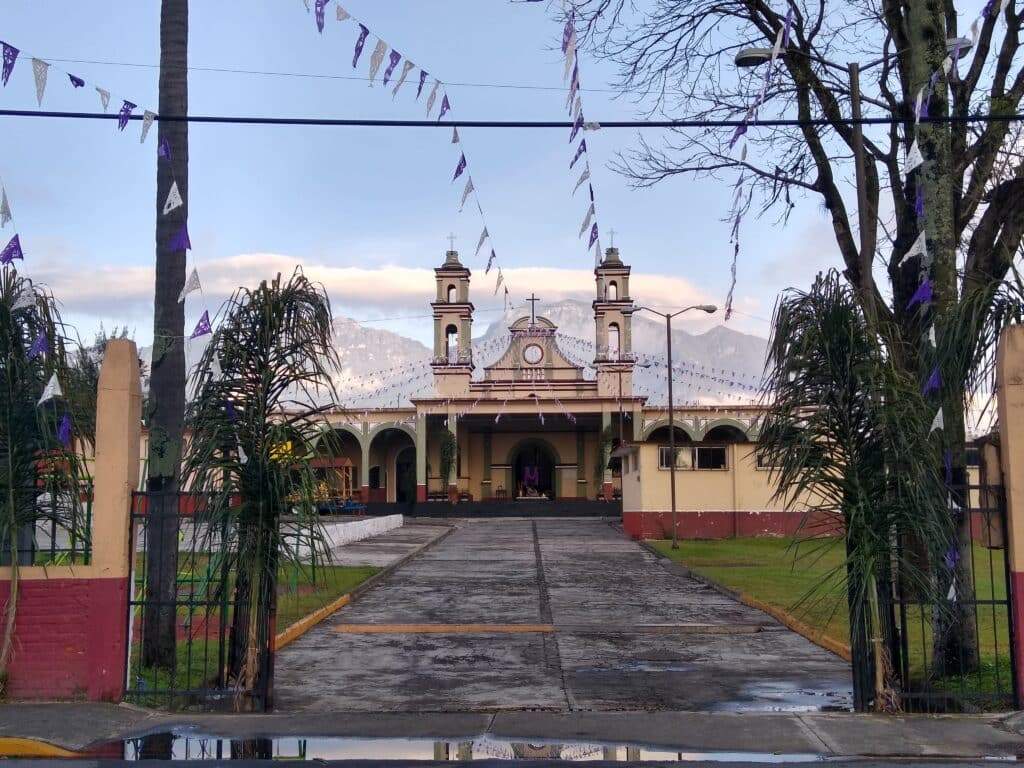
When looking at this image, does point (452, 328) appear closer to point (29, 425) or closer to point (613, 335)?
point (613, 335)

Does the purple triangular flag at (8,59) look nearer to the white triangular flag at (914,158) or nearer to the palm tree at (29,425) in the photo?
the palm tree at (29,425)

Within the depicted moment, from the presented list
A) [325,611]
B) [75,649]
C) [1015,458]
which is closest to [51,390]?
[75,649]

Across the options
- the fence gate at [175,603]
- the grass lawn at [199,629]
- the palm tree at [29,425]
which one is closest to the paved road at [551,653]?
the grass lawn at [199,629]

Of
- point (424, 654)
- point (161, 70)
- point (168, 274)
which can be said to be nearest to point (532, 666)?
point (424, 654)

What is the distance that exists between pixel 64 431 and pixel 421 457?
5049 centimetres

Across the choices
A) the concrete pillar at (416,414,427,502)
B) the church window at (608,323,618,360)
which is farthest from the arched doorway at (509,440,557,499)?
the church window at (608,323,618,360)

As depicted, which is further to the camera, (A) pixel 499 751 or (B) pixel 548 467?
(B) pixel 548 467

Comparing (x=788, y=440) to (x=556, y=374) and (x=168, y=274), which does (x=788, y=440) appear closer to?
(x=168, y=274)

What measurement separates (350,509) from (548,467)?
17.6 m

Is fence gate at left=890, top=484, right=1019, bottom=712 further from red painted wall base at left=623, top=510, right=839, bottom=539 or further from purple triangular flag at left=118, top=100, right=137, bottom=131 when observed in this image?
red painted wall base at left=623, top=510, right=839, bottom=539

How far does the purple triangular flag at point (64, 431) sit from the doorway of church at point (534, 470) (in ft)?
182

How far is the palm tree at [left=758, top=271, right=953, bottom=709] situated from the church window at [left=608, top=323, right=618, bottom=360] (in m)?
50.1

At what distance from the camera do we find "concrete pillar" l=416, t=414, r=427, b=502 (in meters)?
59.8

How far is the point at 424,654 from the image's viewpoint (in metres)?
12.6
